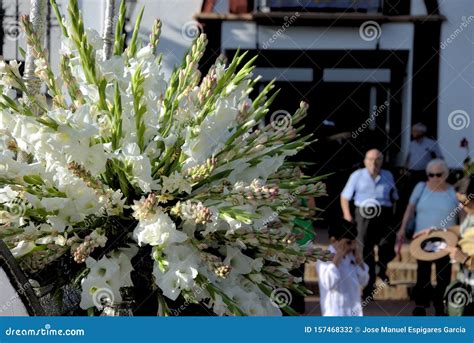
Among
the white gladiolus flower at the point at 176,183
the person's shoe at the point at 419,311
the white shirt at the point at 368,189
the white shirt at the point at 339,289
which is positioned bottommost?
the person's shoe at the point at 419,311

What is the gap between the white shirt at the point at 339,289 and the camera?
593cm

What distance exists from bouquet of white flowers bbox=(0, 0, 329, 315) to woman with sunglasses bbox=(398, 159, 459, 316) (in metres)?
4.88

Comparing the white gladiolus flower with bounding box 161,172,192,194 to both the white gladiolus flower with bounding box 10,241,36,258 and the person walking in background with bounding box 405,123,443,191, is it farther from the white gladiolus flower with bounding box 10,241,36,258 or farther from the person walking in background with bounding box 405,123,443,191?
the person walking in background with bounding box 405,123,443,191

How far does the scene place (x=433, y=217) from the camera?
688 centimetres

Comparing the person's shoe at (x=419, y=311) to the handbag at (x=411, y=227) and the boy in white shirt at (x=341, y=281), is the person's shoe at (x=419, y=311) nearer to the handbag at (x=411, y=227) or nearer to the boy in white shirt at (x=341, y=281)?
the handbag at (x=411, y=227)

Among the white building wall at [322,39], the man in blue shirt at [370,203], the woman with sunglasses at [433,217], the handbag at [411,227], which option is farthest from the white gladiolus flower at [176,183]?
the white building wall at [322,39]

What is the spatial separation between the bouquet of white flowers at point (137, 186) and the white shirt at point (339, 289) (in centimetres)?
386

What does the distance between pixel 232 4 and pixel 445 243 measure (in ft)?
16.9

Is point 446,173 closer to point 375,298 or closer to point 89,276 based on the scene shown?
point 375,298

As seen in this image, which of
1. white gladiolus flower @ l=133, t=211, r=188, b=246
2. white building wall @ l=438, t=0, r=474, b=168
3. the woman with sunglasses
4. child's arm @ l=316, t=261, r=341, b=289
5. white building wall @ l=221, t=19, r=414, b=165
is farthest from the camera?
white building wall @ l=221, t=19, r=414, b=165

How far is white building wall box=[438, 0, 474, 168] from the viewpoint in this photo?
10820 millimetres

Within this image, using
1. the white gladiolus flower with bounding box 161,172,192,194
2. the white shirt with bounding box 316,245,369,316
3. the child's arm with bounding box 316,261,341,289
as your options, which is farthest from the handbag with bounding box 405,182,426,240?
the white gladiolus flower with bounding box 161,172,192,194

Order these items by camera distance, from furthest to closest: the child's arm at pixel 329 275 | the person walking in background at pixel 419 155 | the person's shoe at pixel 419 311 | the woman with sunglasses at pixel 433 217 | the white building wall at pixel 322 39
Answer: the white building wall at pixel 322 39
the person walking in background at pixel 419 155
the person's shoe at pixel 419 311
the woman with sunglasses at pixel 433 217
the child's arm at pixel 329 275
